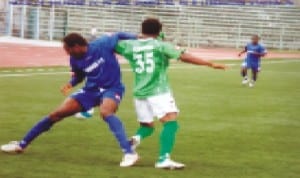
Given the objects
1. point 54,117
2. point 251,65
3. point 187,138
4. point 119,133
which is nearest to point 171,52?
point 119,133

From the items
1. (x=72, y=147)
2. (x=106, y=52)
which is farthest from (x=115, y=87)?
(x=72, y=147)

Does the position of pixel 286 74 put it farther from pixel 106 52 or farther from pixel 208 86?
pixel 106 52

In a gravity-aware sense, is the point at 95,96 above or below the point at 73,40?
below

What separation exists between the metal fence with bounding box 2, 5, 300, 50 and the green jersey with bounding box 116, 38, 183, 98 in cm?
4553

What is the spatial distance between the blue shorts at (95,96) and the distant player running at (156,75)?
0.27m

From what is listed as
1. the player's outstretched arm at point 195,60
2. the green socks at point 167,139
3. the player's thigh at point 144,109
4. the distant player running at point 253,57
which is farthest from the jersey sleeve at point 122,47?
the distant player running at point 253,57

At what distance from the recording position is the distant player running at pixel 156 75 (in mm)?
8961

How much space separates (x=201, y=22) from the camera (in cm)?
5853

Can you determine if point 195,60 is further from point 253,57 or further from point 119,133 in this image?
point 253,57

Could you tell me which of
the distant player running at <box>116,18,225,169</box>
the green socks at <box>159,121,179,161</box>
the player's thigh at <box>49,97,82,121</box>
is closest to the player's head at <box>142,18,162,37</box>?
the distant player running at <box>116,18,225,169</box>

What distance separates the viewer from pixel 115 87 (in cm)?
947

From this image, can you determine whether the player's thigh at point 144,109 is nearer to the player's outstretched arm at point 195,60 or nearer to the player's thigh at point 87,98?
the player's thigh at point 87,98

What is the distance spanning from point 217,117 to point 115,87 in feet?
19.1

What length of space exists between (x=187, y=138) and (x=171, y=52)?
3131mm
